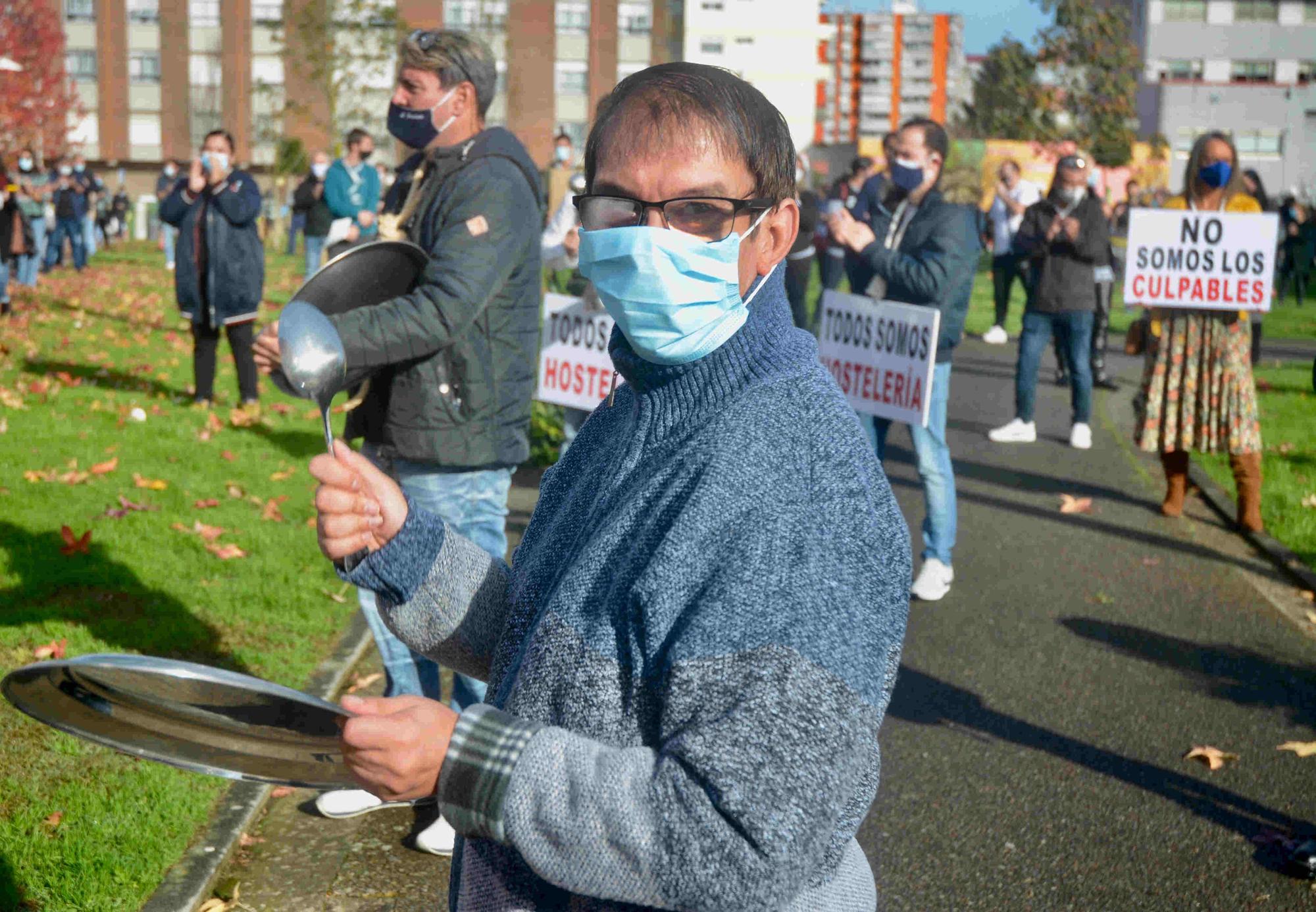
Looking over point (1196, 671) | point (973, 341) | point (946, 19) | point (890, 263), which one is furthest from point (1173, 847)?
point (946, 19)

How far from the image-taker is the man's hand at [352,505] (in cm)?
195

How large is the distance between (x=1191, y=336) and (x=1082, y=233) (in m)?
2.70

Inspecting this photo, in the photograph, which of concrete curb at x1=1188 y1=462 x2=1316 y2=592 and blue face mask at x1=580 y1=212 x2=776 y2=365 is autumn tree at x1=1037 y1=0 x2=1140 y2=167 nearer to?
concrete curb at x1=1188 y1=462 x2=1316 y2=592

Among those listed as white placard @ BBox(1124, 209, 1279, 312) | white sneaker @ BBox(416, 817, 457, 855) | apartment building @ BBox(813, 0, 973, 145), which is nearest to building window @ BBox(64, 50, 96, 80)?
apartment building @ BBox(813, 0, 973, 145)

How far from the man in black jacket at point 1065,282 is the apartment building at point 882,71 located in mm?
69460

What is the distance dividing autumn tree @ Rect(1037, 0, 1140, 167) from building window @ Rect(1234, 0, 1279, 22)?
1975 inches

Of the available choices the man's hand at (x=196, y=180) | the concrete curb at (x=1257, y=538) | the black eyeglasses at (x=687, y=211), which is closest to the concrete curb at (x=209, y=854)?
the black eyeglasses at (x=687, y=211)

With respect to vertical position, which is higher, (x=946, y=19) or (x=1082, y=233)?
(x=946, y=19)

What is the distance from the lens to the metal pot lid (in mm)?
1594

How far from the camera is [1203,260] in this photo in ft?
29.6

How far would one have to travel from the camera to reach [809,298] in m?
24.0

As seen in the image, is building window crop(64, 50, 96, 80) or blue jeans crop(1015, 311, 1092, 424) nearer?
blue jeans crop(1015, 311, 1092, 424)

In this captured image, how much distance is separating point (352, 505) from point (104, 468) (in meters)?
7.51

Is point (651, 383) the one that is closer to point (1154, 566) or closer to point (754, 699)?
point (754, 699)
